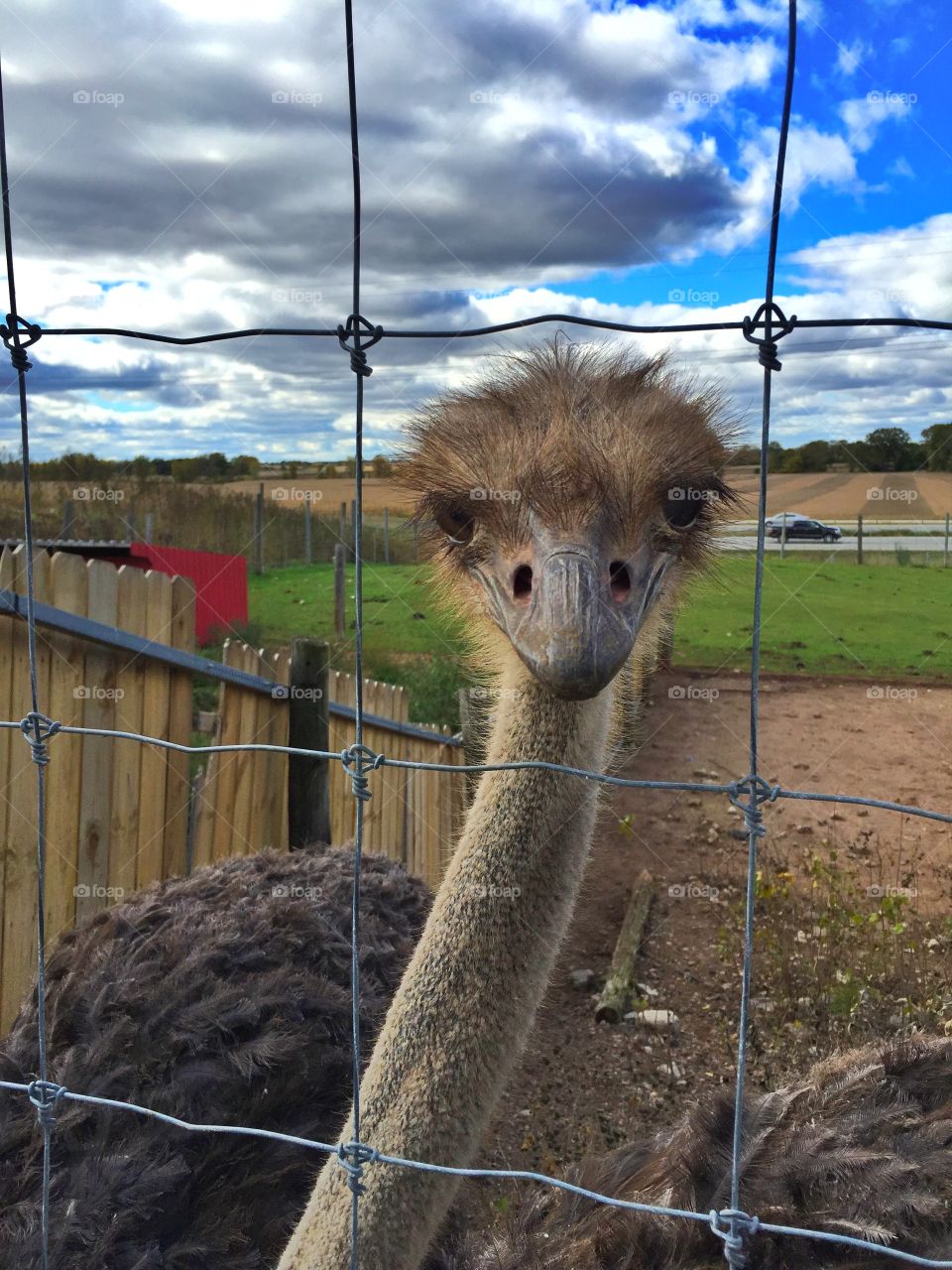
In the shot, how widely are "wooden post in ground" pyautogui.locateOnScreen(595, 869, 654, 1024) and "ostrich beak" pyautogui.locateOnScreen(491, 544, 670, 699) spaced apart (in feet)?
11.6

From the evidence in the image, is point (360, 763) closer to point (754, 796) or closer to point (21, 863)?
point (754, 796)

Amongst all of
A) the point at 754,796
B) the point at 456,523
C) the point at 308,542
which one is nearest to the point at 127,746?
the point at 456,523

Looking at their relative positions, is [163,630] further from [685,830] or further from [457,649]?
[685,830]

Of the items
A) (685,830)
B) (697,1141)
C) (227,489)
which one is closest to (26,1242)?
(697,1141)

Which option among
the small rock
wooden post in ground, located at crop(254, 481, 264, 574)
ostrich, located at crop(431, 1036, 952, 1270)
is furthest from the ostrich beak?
the small rock

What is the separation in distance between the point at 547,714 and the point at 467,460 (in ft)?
1.28

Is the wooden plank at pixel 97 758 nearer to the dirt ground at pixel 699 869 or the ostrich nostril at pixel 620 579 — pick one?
the dirt ground at pixel 699 869

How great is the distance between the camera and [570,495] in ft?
4.64

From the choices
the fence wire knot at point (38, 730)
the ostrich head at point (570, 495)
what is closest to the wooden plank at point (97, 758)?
the ostrich head at point (570, 495)

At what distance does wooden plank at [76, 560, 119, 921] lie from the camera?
3.39 m

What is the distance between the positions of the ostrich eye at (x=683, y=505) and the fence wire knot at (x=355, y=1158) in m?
0.91

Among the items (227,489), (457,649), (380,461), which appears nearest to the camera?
(380,461)

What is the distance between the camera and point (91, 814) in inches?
137

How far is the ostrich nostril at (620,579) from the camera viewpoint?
1400mm
